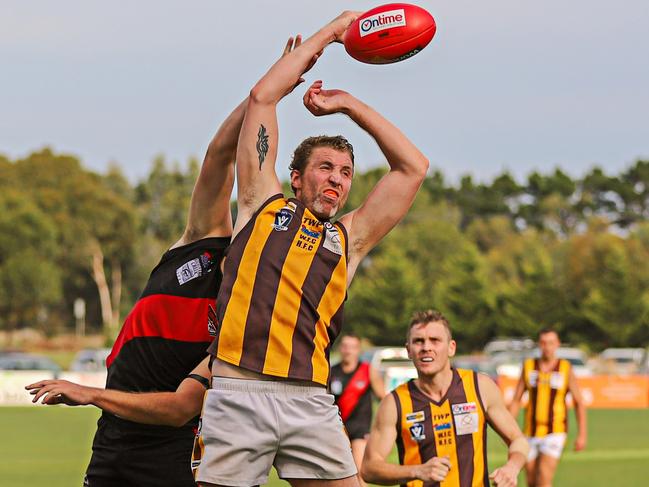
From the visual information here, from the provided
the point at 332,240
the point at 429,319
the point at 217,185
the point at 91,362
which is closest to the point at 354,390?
the point at 429,319

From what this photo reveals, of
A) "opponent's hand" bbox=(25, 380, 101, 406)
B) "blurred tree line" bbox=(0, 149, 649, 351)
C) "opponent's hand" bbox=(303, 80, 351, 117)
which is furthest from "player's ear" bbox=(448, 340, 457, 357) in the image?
"blurred tree line" bbox=(0, 149, 649, 351)

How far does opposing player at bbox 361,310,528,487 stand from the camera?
7016 mm

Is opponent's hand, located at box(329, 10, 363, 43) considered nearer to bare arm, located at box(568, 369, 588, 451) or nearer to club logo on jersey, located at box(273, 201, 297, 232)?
club logo on jersey, located at box(273, 201, 297, 232)

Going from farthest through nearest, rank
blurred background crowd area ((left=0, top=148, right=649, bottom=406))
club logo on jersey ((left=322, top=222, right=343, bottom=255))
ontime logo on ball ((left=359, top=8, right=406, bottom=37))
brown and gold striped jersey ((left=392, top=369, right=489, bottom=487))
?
blurred background crowd area ((left=0, top=148, right=649, bottom=406))
brown and gold striped jersey ((left=392, top=369, right=489, bottom=487))
ontime logo on ball ((left=359, top=8, right=406, bottom=37))
club logo on jersey ((left=322, top=222, right=343, bottom=255))

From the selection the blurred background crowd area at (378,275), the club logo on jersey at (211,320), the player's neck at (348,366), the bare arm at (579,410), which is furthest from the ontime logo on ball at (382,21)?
the blurred background crowd area at (378,275)

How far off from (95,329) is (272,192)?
280 feet

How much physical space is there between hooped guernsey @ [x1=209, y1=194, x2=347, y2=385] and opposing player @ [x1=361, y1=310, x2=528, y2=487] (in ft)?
6.95

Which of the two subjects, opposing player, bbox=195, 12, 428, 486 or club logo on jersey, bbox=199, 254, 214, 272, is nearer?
opposing player, bbox=195, 12, 428, 486

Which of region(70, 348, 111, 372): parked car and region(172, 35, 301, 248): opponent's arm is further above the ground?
region(172, 35, 301, 248): opponent's arm

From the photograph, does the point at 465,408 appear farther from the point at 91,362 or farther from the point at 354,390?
the point at 91,362

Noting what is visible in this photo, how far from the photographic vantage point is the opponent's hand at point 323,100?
17.7ft

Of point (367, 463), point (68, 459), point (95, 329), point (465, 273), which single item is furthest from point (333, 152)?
point (95, 329)

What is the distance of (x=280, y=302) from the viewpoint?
16.1 ft

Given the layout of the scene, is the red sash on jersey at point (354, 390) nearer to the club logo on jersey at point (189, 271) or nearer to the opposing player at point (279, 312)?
the club logo on jersey at point (189, 271)
